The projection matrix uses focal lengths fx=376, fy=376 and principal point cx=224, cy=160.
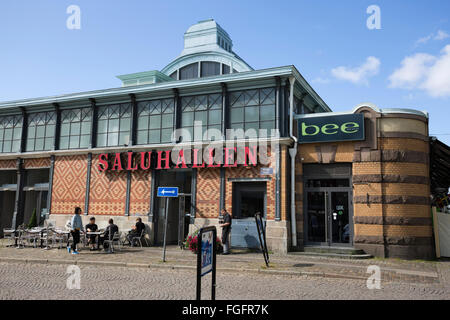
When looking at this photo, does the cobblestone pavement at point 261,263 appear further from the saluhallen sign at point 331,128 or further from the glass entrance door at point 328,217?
the saluhallen sign at point 331,128

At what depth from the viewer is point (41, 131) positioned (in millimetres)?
19891

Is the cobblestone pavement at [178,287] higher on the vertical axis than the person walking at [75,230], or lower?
lower

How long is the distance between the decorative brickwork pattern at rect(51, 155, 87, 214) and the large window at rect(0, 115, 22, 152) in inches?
131

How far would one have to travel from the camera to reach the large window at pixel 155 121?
17.2 meters

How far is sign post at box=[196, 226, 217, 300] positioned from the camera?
212 inches

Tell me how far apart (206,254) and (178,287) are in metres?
3.08

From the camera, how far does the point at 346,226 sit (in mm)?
14578

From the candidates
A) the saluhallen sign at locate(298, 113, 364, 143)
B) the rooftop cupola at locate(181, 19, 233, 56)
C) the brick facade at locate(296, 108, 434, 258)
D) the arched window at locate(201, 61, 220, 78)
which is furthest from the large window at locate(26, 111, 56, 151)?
the brick facade at locate(296, 108, 434, 258)

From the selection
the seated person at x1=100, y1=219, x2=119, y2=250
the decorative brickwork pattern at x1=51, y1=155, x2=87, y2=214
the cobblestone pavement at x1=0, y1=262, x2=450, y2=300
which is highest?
the decorative brickwork pattern at x1=51, y1=155, x2=87, y2=214

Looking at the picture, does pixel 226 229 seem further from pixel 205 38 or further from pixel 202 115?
pixel 205 38

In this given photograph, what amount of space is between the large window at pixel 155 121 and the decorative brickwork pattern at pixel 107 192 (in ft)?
6.67

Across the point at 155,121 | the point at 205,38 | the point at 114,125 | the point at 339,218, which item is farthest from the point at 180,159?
the point at 205,38

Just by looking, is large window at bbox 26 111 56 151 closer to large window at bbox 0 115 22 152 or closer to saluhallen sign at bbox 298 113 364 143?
large window at bbox 0 115 22 152

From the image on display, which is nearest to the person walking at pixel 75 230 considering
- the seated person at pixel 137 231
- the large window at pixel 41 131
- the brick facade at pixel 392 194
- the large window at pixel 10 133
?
the seated person at pixel 137 231
